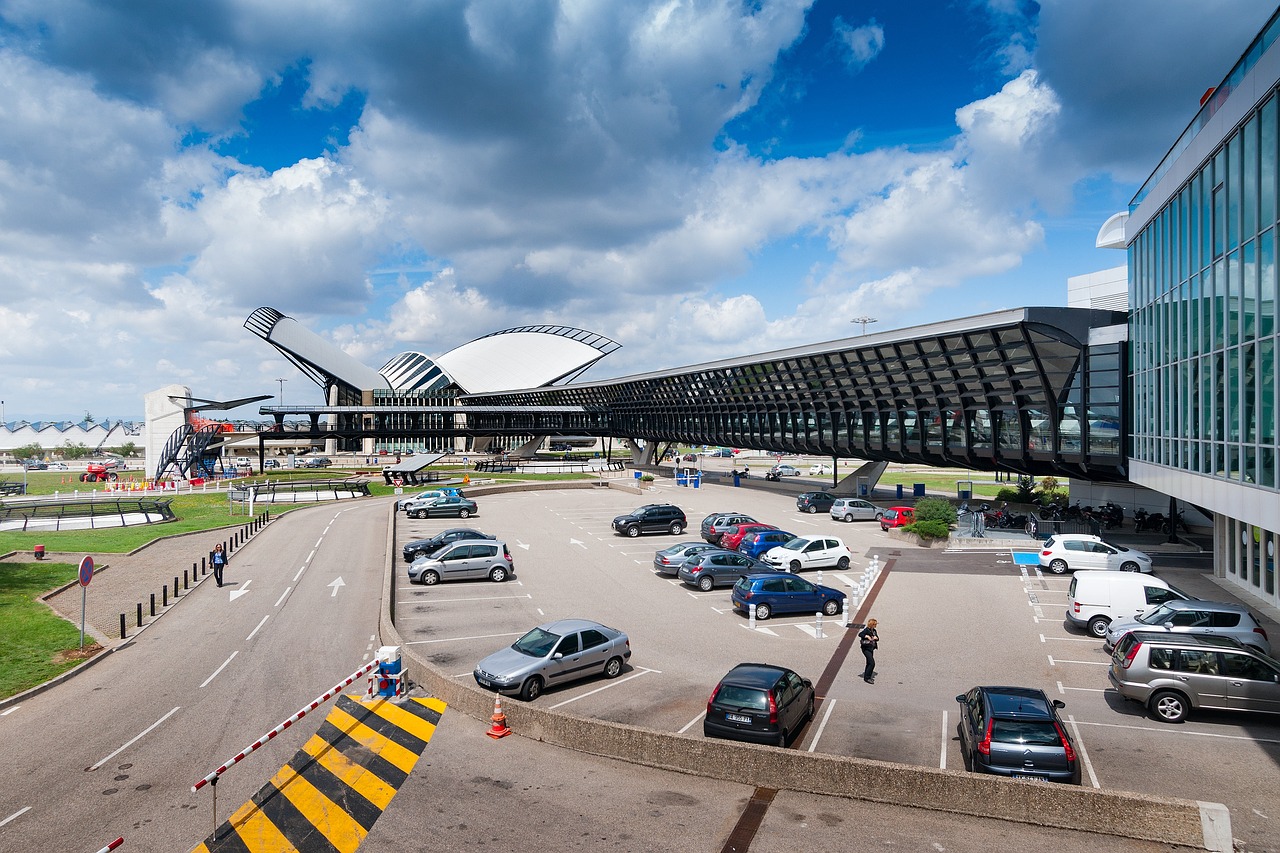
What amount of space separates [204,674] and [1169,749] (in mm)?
17742

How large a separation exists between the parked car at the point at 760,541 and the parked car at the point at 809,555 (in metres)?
1.10

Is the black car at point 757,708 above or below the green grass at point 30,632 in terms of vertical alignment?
above

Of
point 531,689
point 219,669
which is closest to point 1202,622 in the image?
point 531,689

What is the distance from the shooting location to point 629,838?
28.9ft

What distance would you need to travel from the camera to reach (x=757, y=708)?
36.8 ft

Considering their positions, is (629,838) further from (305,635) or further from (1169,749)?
(305,635)

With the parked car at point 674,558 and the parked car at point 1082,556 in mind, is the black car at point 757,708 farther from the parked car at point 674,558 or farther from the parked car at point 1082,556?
the parked car at point 1082,556

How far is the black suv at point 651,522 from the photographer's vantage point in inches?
1391

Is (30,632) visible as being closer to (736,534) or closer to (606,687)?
(606,687)

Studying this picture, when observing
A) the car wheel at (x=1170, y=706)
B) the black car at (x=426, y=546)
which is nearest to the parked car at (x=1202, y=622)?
the car wheel at (x=1170, y=706)

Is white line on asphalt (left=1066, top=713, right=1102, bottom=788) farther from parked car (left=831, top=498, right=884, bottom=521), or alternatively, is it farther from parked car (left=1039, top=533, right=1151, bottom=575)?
parked car (left=831, top=498, right=884, bottom=521)

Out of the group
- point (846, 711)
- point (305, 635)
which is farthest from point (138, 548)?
point (846, 711)

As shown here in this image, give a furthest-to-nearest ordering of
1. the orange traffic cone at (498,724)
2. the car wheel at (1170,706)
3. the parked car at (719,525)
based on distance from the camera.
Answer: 1. the parked car at (719,525)
2. the car wheel at (1170,706)
3. the orange traffic cone at (498,724)

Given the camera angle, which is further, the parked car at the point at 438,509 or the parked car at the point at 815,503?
the parked car at the point at 815,503
